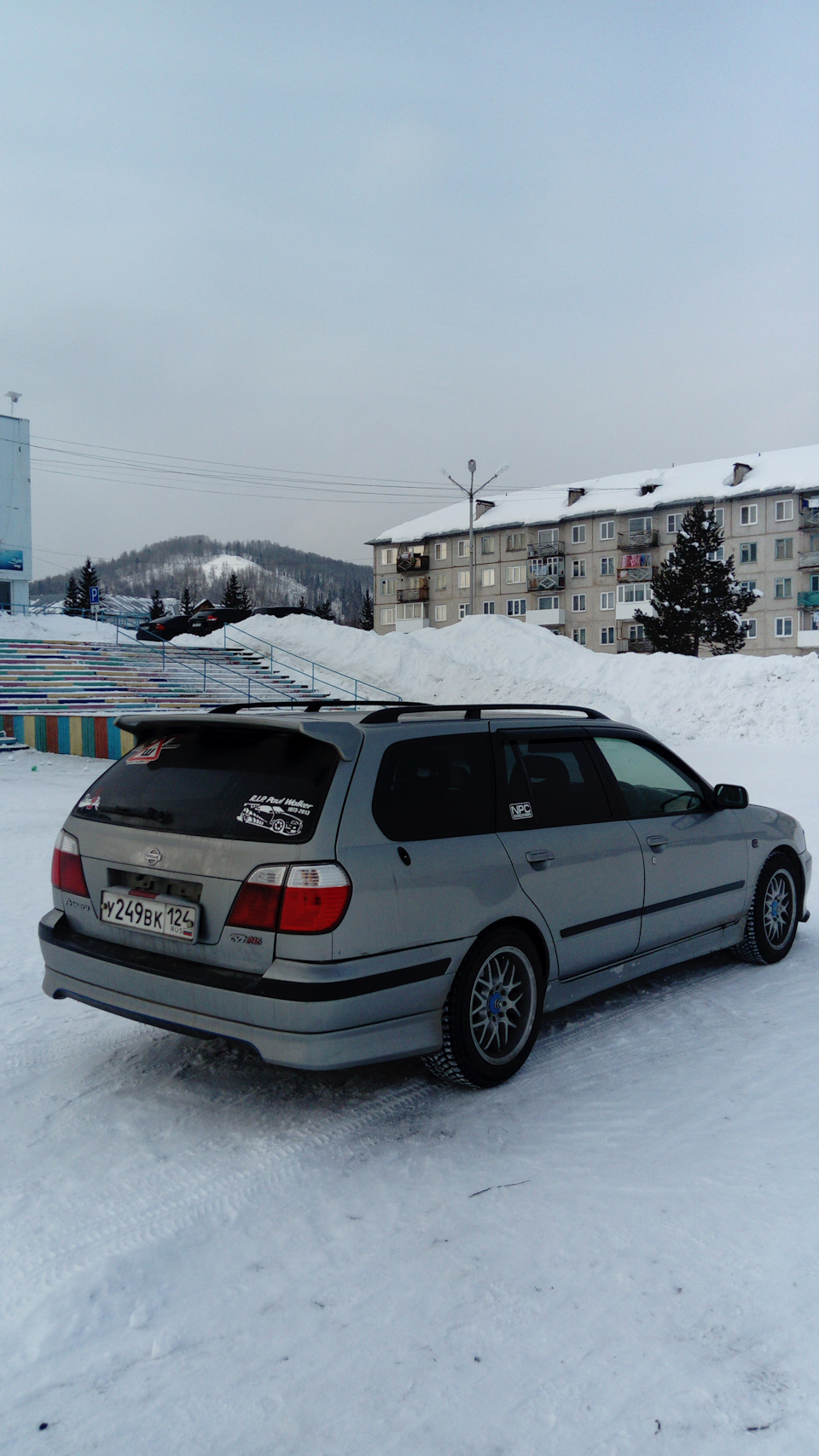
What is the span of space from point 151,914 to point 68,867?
2.02 ft

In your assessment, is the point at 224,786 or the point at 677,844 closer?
the point at 224,786

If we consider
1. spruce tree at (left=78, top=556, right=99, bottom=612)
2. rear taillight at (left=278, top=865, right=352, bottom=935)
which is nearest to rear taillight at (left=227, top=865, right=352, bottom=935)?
rear taillight at (left=278, top=865, right=352, bottom=935)

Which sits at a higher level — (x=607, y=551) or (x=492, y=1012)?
(x=607, y=551)

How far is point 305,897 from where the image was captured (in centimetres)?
327

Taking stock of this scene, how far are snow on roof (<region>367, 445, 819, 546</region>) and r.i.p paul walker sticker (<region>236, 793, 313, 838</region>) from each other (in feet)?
204

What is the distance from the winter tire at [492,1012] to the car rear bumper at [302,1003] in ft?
0.24

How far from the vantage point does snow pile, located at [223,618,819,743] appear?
2231 centimetres

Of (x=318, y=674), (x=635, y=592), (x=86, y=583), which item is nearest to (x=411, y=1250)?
(x=318, y=674)

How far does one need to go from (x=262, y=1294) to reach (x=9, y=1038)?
2290 millimetres

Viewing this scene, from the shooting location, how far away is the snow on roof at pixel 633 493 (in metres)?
61.4

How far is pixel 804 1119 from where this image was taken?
3.58m

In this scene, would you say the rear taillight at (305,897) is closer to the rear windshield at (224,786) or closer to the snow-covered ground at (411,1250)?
the rear windshield at (224,786)

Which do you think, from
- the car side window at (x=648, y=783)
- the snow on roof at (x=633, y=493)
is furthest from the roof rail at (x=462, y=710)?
the snow on roof at (x=633, y=493)

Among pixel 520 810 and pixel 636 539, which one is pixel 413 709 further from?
pixel 636 539
